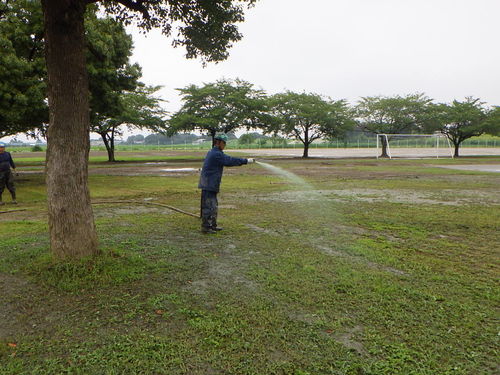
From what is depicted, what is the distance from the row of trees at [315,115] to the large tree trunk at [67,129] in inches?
1217

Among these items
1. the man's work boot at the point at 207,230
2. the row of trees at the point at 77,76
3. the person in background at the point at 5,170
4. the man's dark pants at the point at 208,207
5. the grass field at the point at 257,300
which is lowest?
the grass field at the point at 257,300

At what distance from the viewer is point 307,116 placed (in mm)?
38438

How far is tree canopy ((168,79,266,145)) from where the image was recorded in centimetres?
3591

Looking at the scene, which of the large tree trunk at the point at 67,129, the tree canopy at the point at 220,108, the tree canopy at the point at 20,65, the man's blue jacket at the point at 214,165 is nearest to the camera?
the large tree trunk at the point at 67,129

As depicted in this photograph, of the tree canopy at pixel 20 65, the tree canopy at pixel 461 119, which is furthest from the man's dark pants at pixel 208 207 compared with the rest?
the tree canopy at pixel 461 119

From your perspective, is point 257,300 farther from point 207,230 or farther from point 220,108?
point 220,108

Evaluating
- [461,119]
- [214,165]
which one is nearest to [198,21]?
[214,165]

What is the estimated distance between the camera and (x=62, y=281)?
4109mm

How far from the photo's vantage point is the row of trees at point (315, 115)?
3684 centimetres

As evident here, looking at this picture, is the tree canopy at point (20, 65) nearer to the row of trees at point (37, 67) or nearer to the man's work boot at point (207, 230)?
the row of trees at point (37, 67)

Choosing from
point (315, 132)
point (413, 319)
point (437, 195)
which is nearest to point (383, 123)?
point (315, 132)

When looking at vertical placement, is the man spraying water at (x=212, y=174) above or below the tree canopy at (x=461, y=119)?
below

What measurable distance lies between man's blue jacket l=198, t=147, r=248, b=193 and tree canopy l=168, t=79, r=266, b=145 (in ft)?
96.6

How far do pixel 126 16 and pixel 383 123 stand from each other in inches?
1564
